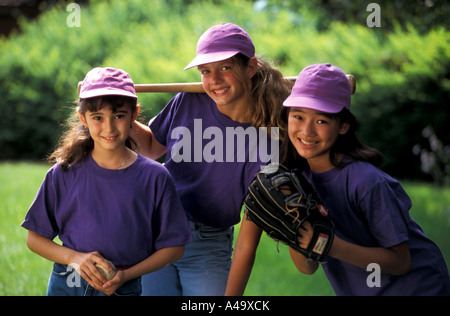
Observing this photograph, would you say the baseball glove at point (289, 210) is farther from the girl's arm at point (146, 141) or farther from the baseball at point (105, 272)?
the girl's arm at point (146, 141)

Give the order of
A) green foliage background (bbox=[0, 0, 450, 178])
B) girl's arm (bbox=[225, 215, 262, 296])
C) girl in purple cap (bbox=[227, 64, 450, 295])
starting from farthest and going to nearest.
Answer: green foliage background (bbox=[0, 0, 450, 178])
girl's arm (bbox=[225, 215, 262, 296])
girl in purple cap (bbox=[227, 64, 450, 295])

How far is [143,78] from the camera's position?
9594 mm

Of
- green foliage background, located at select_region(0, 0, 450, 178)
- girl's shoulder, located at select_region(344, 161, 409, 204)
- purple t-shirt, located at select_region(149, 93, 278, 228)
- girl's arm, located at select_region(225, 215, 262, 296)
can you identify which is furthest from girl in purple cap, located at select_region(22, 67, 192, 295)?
green foliage background, located at select_region(0, 0, 450, 178)

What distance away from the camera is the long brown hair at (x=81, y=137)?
8.62 feet

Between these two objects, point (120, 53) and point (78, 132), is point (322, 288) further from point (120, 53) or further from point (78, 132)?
point (120, 53)

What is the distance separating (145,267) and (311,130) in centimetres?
96

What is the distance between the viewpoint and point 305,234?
2.33 meters

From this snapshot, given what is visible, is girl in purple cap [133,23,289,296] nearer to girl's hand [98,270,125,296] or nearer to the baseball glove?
the baseball glove

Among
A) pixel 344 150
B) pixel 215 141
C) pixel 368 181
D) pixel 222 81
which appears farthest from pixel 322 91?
pixel 215 141

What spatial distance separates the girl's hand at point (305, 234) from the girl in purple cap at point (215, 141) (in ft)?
1.93

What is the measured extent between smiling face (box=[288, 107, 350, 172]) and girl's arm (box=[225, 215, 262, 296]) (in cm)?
44

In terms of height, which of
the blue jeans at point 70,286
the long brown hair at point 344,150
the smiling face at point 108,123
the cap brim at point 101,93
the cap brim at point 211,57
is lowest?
the blue jeans at point 70,286

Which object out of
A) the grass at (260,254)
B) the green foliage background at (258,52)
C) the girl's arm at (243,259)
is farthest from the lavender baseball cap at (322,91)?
the green foliage background at (258,52)

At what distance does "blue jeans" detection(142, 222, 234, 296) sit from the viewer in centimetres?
314
